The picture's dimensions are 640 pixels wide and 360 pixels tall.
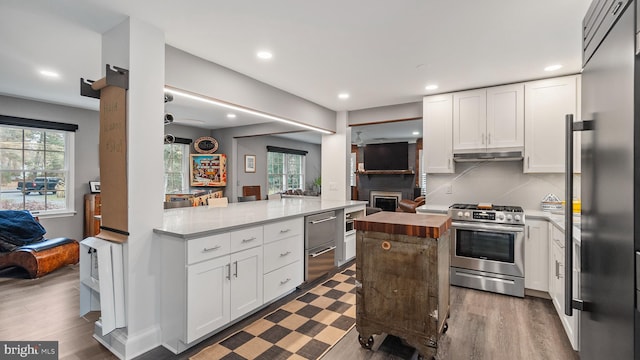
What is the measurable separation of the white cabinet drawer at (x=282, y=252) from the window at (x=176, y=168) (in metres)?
4.69

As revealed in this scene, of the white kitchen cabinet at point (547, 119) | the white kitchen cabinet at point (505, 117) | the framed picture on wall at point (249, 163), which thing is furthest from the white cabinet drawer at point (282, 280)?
the framed picture on wall at point (249, 163)

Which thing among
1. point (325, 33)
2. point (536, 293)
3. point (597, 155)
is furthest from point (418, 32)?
point (536, 293)

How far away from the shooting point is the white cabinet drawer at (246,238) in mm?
2447

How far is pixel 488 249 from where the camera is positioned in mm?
3318

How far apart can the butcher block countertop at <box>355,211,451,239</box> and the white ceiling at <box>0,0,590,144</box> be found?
4.78ft

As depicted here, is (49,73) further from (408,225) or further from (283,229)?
(408,225)

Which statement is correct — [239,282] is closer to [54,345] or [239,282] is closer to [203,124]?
[54,345]

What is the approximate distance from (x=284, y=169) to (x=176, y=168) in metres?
3.16

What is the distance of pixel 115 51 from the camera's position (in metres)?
2.23

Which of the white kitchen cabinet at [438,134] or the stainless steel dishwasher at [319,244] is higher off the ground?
the white kitchen cabinet at [438,134]

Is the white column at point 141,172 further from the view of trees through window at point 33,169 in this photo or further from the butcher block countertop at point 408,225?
the view of trees through window at point 33,169

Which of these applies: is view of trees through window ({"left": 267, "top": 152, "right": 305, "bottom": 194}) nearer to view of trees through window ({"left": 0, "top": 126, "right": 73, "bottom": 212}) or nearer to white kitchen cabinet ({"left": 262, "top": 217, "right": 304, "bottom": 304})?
view of trees through window ({"left": 0, "top": 126, "right": 73, "bottom": 212})

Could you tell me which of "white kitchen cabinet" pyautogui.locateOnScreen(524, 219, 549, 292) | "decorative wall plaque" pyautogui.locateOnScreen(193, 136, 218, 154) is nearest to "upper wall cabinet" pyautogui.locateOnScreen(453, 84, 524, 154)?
"white kitchen cabinet" pyautogui.locateOnScreen(524, 219, 549, 292)

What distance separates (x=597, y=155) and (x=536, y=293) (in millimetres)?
3041
